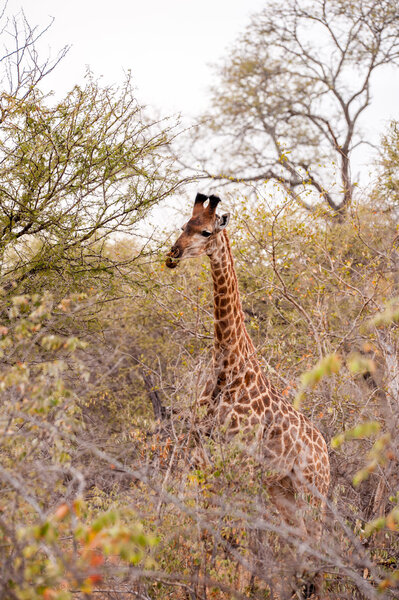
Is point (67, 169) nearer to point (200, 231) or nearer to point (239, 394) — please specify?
point (200, 231)

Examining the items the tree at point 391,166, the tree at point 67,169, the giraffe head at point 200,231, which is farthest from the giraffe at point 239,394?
the tree at point 391,166

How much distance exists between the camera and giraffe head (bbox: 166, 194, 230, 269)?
493cm

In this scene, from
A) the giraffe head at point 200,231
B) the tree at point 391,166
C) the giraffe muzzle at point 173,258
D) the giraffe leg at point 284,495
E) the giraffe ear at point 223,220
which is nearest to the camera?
the giraffe muzzle at point 173,258

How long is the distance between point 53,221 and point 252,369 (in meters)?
2.81

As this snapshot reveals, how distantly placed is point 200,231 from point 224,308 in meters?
0.79

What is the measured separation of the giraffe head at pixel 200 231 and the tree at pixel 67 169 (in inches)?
66.5

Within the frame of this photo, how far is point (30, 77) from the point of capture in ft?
18.9

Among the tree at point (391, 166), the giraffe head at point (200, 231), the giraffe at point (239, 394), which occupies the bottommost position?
the giraffe at point (239, 394)

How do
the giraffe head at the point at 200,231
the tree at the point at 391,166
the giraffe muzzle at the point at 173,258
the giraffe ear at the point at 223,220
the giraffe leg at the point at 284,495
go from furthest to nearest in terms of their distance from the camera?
the tree at the point at 391,166 → the giraffe leg at the point at 284,495 → the giraffe ear at the point at 223,220 → the giraffe head at the point at 200,231 → the giraffe muzzle at the point at 173,258

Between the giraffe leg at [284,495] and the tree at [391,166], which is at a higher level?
the tree at [391,166]

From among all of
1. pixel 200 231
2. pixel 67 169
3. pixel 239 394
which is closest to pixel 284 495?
pixel 239 394

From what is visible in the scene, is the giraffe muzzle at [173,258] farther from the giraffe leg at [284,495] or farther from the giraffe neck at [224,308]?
the giraffe leg at [284,495]

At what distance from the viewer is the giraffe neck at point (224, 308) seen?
5.21 metres

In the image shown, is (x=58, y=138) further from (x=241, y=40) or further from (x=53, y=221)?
(x=241, y=40)
